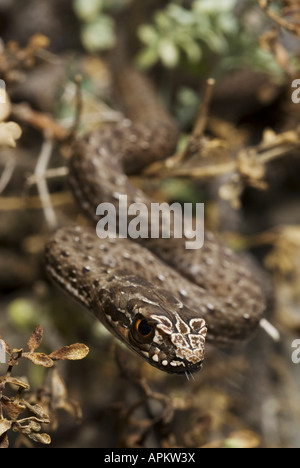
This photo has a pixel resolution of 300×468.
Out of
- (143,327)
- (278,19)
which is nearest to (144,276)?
(143,327)

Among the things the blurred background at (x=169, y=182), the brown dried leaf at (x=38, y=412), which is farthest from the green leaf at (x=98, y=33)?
the brown dried leaf at (x=38, y=412)

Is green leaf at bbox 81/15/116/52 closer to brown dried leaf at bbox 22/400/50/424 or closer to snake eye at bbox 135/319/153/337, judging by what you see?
snake eye at bbox 135/319/153/337

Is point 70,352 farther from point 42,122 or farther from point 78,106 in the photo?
point 42,122

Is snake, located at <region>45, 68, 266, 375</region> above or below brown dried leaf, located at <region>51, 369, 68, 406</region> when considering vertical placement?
above

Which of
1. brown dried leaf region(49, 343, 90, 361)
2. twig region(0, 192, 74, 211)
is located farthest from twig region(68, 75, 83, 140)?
brown dried leaf region(49, 343, 90, 361)

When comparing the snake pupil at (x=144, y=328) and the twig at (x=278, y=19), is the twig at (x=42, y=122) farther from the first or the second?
the snake pupil at (x=144, y=328)

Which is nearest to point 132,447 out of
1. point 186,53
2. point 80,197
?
point 80,197

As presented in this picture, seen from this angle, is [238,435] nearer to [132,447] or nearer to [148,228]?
[132,447]

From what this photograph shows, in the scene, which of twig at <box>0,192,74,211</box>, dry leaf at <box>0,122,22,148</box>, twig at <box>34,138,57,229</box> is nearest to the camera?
dry leaf at <box>0,122,22,148</box>
